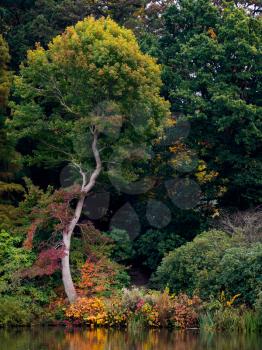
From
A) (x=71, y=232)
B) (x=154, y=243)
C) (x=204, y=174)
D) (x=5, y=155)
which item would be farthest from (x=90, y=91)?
(x=204, y=174)

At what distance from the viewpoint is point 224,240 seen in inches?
813

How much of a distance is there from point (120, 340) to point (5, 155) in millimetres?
9364

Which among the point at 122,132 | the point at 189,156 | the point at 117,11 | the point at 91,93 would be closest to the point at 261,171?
the point at 189,156

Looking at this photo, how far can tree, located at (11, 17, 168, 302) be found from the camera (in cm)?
2225

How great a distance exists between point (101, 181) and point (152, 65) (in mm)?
4425

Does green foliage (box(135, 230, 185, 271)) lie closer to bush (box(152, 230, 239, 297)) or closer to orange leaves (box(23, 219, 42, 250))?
bush (box(152, 230, 239, 297))

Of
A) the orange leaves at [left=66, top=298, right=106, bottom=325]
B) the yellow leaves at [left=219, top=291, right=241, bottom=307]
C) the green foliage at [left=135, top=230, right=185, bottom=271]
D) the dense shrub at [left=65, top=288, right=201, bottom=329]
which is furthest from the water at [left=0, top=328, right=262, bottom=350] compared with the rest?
the green foliage at [left=135, top=230, right=185, bottom=271]

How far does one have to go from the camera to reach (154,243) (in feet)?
83.3

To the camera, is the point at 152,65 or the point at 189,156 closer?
the point at 152,65

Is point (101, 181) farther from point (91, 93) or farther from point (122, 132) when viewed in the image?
point (91, 93)

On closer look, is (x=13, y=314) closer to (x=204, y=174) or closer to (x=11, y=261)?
(x=11, y=261)

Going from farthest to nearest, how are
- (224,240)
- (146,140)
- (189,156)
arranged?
(189,156), (146,140), (224,240)

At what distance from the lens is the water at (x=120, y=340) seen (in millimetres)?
14838

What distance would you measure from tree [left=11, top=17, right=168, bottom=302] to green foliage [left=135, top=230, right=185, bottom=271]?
10.8 ft
